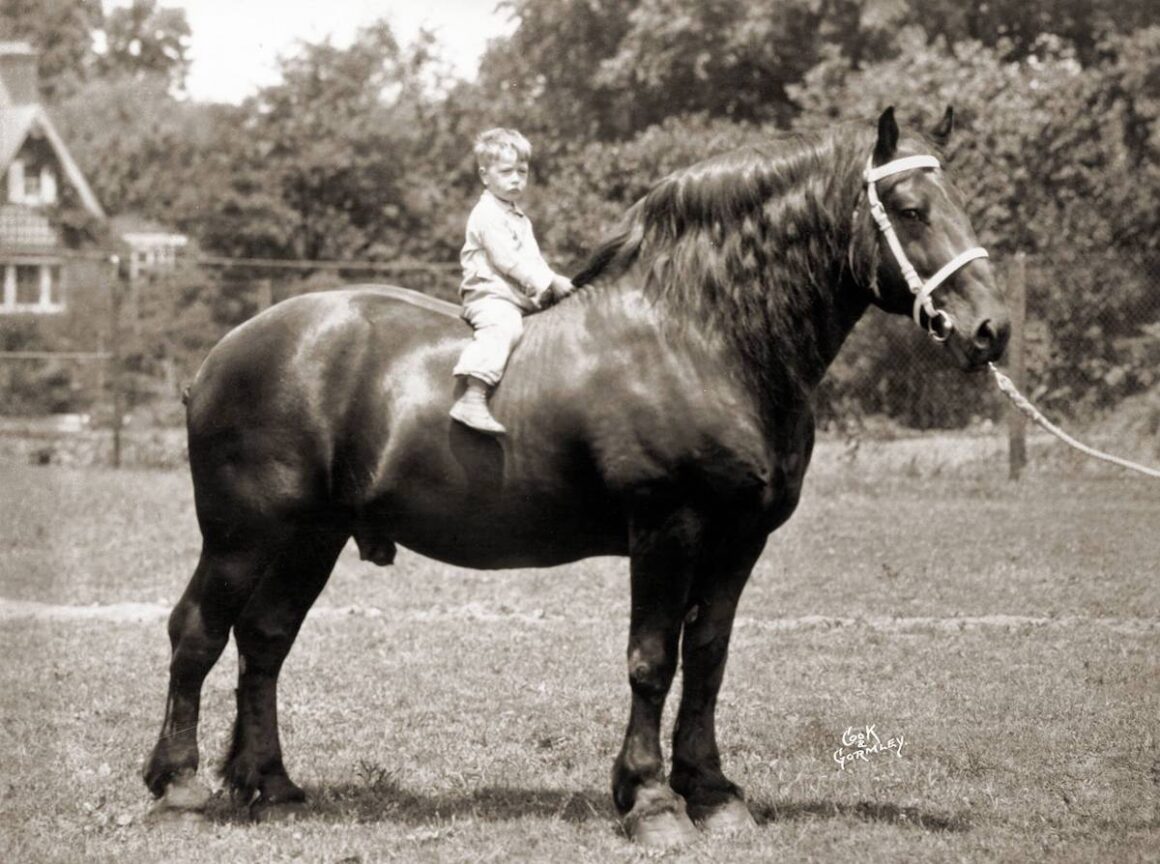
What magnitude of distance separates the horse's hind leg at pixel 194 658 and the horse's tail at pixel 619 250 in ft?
5.58

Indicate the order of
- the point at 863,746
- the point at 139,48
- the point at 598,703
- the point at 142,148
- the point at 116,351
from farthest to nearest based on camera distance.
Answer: the point at 139,48 < the point at 142,148 < the point at 116,351 < the point at 598,703 < the point at 863,746

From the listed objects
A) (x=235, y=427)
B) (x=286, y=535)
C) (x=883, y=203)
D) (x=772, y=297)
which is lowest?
(x=286, y=535)

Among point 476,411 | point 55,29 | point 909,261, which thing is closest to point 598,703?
point 476,411

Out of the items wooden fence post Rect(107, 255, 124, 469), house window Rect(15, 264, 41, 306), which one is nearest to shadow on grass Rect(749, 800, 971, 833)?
wooden fence post Rect(107, 255, 124, 469)

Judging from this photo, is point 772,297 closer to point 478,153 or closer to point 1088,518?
point 478,153

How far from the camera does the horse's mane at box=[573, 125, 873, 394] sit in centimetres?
536

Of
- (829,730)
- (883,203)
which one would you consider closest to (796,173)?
(883,203)

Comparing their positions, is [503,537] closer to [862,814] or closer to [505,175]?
[505,175]

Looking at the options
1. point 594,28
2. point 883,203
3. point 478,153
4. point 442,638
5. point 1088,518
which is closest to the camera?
point 883,203

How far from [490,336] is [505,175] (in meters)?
0.64

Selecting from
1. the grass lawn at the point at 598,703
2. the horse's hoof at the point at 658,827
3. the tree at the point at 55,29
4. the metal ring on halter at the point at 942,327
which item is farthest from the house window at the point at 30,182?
the metal ring on halter at the point at 942,327

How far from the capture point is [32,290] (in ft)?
106

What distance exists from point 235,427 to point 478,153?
4.68 feet

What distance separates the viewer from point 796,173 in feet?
17.7
